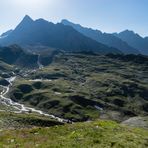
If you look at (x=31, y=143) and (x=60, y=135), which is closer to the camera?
(x=31, y=143)

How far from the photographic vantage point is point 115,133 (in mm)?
34625

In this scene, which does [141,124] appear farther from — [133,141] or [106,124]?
[133,141]

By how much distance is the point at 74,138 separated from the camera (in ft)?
104

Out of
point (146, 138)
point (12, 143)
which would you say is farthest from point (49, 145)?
point (146, 138)

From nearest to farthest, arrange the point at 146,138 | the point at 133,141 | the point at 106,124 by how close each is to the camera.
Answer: the point at 133,141
the point at 146,138
the point at 106,124

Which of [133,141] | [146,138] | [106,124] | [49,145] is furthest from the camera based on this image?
[106,124]

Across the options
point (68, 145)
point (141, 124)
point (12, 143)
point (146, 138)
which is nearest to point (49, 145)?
point (68, 145)

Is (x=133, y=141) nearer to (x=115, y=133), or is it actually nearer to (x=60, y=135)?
(x=115, y=133)

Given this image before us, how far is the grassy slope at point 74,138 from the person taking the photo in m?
29.5

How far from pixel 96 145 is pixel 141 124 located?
3255 cm

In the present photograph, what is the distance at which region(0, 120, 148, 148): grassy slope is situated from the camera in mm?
29547

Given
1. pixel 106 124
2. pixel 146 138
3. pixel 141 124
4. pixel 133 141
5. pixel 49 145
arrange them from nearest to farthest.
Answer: pixel 49 145, pixel 133 141, pixel 146 138, pixel 106 124, pixel 141 124

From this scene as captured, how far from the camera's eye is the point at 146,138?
112 feet

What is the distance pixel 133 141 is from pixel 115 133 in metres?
3.12
